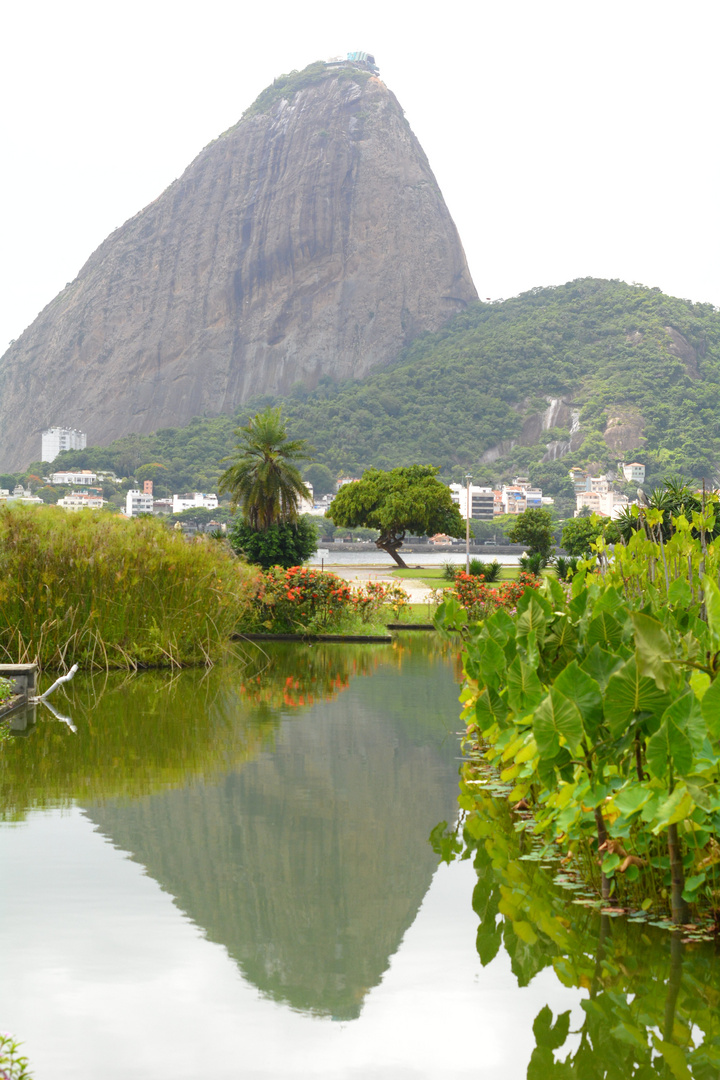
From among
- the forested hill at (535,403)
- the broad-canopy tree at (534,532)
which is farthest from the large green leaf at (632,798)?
the forested hill at (535,403)

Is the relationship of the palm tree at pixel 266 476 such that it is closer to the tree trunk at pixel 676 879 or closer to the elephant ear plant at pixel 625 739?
the elephant ear plant at pixel 625 739

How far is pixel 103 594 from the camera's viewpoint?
10961 mm

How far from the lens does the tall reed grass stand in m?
10.7

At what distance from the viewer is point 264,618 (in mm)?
17109

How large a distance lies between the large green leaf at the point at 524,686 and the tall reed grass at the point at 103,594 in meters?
7.02

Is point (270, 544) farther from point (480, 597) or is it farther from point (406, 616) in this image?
point (480, 597)

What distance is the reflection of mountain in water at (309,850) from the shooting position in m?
3.60

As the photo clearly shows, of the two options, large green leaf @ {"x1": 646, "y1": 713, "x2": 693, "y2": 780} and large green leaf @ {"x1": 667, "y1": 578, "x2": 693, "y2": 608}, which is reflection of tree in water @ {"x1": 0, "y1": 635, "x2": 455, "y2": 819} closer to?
large green leaf @ {"x1": 667, "y1": 578, "x2": 693, "y2": 608}

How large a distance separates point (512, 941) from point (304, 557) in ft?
70.7

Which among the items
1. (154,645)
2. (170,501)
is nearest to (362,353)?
(170,501)

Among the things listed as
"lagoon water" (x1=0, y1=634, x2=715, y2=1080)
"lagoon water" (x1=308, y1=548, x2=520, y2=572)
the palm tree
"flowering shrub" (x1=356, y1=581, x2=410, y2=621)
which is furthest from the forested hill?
"lagoon water" (x1=0, y1=634, x2=715, y2=1080)

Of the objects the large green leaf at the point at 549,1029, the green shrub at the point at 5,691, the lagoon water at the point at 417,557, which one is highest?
the green shrub at the point at 5,691

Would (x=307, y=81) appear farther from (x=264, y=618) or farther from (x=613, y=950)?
(x=613, y=950)

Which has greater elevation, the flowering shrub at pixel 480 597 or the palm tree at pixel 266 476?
the palm tree at pixel 266 476
